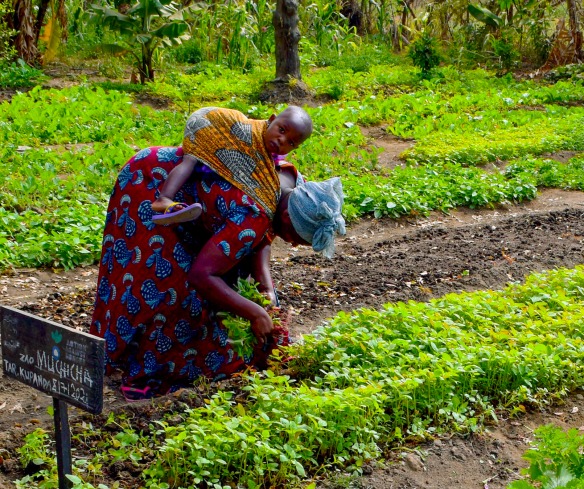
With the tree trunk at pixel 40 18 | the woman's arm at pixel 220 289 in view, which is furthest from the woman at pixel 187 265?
the tree trunk at pixel 40 18

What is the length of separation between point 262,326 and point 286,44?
850 cm

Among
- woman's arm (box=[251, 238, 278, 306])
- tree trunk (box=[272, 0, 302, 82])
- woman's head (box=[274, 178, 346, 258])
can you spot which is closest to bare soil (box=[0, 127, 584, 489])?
woman's arm (box=[251, 238, 278, 306])

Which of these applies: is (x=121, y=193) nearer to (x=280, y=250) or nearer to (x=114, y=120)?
(x=280, y=250)

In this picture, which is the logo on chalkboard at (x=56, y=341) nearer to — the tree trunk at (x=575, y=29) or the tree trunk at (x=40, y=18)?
the tree trunk at (x=40, y=18)

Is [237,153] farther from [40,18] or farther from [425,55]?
[425,55]

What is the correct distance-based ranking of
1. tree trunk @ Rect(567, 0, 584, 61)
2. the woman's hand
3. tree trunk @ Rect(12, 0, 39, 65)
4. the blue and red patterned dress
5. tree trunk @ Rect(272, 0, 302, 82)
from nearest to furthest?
1. the woman's hand
2. the blue and red patterned dress
3. tree trunk @ Rect(272, 0, 302, 82)
4. tree trunk @ Rect(12, 0, 39, 65)
5. tree trunk @ Rect(567, 0, 584, 61)

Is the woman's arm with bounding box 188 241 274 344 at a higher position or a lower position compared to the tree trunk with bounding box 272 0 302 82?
lower

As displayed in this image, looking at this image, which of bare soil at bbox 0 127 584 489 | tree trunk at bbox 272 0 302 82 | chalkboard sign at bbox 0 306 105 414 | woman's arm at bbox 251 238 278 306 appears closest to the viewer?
chalkboard sign at bbox 0 306 105 414

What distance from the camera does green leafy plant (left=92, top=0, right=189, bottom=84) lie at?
11.7 metres

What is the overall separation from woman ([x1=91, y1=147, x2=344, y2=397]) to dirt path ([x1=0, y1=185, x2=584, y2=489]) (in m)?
0.32

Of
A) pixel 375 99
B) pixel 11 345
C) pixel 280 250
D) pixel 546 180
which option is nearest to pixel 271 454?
pixel 11 345

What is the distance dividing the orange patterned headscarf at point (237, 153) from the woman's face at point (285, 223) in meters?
0.04

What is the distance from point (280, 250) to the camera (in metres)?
7.07

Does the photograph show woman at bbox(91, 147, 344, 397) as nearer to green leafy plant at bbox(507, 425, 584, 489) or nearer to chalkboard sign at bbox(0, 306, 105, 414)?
chalkboard sign at bbox(0, 306, 105, 414)
